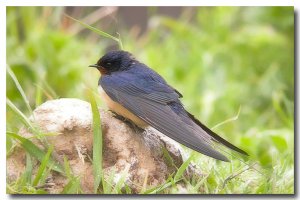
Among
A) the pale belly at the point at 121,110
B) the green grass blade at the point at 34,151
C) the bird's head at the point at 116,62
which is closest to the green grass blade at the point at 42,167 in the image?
the green grass blade at the point at 34,151

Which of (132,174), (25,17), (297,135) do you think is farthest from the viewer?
(25,17)

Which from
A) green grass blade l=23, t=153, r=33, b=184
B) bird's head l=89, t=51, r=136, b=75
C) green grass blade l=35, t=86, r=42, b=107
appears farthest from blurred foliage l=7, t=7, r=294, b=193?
green grass blade l=23, t=153, r=33, b=184

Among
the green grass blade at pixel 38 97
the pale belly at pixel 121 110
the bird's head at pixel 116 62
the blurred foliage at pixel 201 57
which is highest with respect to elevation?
the blurred foliage at pixel 201 57

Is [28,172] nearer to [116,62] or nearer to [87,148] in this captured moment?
[87,148]

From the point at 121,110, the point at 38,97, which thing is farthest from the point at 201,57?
the point at 121,110

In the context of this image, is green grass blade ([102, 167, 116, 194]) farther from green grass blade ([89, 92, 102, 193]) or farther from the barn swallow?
the barn swallow

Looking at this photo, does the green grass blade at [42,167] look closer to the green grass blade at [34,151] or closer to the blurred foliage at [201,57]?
the green grass blade at [34,151]
